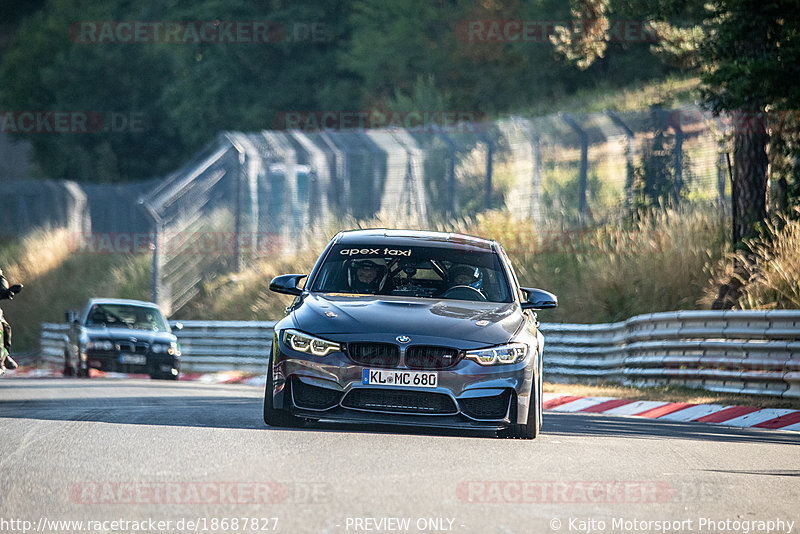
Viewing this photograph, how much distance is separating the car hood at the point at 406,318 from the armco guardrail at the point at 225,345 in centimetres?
1518

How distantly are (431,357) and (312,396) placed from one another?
91 cm

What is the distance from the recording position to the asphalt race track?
7309mm

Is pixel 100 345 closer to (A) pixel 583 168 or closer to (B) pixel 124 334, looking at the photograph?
(B) pixel 124 334

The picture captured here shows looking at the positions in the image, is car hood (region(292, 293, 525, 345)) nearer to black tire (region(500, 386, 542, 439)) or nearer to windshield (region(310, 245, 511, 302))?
windshield (region(310, 245, 511, 302))

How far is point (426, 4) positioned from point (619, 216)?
114 ft

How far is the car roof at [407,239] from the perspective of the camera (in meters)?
12.0

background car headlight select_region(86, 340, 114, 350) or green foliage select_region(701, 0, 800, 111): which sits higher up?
green foliage select_region(701, 0, 800, 111)

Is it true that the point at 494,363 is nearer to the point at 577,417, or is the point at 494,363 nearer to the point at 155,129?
the point at 577,417

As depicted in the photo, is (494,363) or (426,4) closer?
(494,363)

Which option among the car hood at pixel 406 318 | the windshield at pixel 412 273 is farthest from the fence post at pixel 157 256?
the car hood at pixel 406 318

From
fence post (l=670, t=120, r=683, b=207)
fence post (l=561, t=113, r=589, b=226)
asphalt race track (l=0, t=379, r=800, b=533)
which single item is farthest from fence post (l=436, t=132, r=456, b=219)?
asphalt race track (l=0, t=379, r=800, b=533)

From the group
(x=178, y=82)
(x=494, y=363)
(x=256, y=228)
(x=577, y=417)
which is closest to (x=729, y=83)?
(x=577, y=417)

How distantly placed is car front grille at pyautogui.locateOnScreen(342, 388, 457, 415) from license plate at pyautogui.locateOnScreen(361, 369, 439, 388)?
6 centimetres

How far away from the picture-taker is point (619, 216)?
25.5 metres
